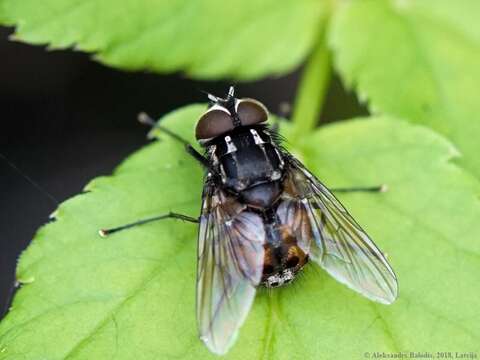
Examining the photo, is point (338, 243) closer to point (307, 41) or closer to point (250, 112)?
point (250, 112)

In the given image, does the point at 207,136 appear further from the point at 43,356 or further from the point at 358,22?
the point at 358,22

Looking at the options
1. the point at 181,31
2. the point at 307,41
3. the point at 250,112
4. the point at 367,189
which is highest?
the point at 181,31

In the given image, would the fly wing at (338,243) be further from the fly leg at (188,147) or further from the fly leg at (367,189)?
the fly leg at (188,147)

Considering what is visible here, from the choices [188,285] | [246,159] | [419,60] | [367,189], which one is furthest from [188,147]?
[419,60]

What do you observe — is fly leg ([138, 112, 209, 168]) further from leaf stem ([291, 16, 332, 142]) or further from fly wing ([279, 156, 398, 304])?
leaf stem ([291, 16, 332, 142])

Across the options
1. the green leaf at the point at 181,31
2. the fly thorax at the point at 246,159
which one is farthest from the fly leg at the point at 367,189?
the green leaf at the point at 181,31

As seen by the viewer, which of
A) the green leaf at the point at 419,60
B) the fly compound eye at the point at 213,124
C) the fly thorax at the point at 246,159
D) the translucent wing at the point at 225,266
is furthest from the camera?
the green leaf at the point at 419,60
